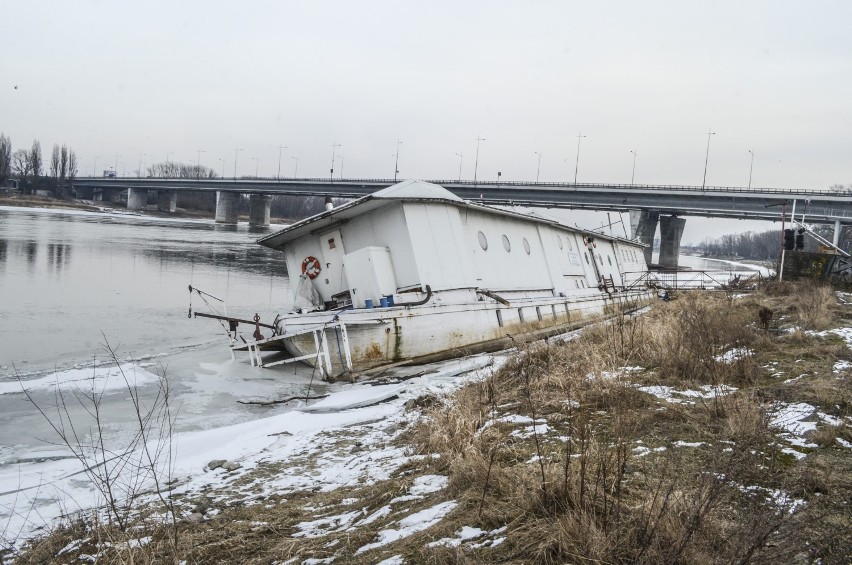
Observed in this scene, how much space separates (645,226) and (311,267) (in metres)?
58.7

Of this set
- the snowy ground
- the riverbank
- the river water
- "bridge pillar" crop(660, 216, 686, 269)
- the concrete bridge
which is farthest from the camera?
"bridge pillar" crop(660, 216, 686, 269)

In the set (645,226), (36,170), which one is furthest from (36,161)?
(645,226)

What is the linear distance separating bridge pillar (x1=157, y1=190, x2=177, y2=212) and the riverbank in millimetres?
123139

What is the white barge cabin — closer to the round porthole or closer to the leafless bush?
the round porthole

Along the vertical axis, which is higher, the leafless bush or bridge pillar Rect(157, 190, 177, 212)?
bridge pillar Rect(157, 190, 177, 212)

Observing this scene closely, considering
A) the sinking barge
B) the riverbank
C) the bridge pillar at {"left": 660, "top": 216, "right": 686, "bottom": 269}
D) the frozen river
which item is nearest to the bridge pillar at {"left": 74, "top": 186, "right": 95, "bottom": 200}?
the frozen river

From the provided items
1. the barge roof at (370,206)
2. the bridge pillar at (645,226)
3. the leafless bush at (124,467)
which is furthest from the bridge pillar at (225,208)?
the leafless bush at (124,467)

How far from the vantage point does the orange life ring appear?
1546cm

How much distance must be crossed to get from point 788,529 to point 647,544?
2.92 feet

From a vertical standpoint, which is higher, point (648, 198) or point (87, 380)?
point (648, 198)

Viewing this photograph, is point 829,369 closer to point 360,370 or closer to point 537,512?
point 537,512

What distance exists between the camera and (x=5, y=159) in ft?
365

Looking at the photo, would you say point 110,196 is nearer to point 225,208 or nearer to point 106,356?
point 225,208

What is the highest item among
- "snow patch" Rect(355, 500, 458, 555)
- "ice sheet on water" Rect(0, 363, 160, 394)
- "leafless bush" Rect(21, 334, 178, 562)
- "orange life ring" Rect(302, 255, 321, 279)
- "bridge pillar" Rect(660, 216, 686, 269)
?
"bridge pillar" Rect(660, 216, 686, 269)
